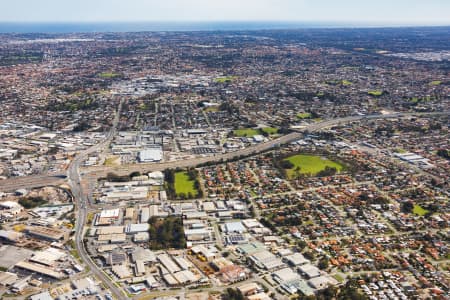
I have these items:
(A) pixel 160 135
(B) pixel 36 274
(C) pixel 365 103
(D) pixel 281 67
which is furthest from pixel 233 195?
(D) pixel 281 67

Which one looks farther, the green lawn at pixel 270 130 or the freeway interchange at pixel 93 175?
the green lawn at pixel 270 130

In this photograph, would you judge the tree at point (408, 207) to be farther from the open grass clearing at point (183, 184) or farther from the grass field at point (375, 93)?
the grass field at point (375, 93)

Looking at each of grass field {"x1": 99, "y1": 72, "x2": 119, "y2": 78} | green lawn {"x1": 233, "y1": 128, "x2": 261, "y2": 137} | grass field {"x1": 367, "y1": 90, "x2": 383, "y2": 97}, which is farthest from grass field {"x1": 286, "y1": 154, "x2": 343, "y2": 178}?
grass field {"x1": 99, "y1": 72, "x2": 119, "y2": 78}

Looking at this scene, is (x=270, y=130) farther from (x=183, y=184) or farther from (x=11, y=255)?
(x=11, y=255)

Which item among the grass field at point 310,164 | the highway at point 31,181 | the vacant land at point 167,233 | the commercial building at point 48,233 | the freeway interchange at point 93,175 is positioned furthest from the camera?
the grass field at point 310,164

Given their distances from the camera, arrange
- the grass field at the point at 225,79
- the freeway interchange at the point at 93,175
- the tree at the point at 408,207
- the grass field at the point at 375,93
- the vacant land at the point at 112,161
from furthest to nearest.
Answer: the grass field at the point at 225,79 < the grass field at the point at 375,93 < the vacant land at the point at 112,161 < the tree at the point at 408,207 < the freeway interchange at the point at 93,175

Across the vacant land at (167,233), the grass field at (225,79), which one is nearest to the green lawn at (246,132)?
the vacant land at (167,233)
